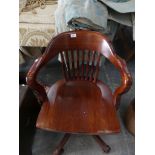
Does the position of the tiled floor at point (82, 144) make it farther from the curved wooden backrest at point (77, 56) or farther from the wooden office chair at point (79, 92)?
the curved wooden backrest at point (77, 56)

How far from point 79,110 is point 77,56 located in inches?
14.1

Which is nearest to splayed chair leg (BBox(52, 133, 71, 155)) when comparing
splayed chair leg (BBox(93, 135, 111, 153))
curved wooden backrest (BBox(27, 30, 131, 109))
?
splayed chair leg (BBox(93, 135, 111, 153))

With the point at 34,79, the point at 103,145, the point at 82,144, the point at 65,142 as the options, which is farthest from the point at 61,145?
the point at 34,79

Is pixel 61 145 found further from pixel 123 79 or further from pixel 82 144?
pixel 123 79

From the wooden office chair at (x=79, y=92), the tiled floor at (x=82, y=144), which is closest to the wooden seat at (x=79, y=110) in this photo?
the wooden office chair at (x=79, y=92)

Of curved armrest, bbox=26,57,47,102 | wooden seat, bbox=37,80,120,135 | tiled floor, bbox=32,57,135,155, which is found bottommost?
tiled floor, bbox=32,57,135,155

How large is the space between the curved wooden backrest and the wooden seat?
0.07 metres

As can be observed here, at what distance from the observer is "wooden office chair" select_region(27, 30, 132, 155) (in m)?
1.10

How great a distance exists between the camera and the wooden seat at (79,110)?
1091 millimetres

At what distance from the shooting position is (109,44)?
1.19 metres

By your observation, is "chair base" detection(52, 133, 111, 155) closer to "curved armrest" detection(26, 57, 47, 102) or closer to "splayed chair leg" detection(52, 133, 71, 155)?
"splayed chair leg" detection(52, 133, 71, 155)

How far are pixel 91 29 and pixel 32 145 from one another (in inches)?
34.5
